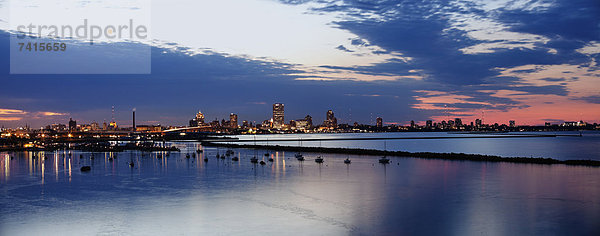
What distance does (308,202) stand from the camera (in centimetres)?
3459

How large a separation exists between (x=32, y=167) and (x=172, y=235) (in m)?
54.2

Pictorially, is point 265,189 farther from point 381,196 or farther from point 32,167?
point 32,167

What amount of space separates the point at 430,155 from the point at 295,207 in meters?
53.1

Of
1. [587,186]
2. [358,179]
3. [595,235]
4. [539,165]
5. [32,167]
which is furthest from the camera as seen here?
[32,167]

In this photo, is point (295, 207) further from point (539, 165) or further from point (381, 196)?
point (539, 165)

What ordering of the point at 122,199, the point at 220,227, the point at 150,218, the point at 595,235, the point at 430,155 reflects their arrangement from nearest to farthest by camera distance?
Result: 1. the point at 595,235
2. the point at 220,227
3. the point at 150,218
4. the point at 122,199
5. the point at 430,155

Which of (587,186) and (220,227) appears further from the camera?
(587,186)

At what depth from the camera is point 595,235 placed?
2397cm

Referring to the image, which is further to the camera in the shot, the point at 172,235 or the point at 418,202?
the point at 418,202

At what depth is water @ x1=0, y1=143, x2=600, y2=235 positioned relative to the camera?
26.2 metres

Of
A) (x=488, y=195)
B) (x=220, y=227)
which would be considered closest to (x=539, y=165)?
(x=488, y=195)

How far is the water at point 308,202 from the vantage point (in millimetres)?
26203

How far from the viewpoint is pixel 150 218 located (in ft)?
95.3

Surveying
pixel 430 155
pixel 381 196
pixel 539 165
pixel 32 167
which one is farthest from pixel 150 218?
pixel 430 155
